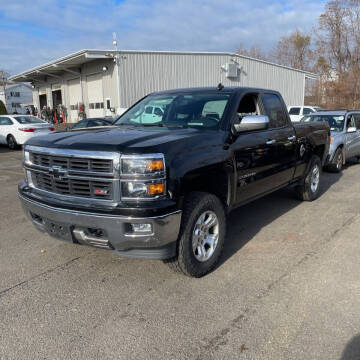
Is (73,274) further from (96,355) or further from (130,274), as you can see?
(96,355)

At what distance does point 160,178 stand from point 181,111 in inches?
63.4

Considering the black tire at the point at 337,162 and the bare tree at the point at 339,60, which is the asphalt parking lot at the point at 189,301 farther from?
the bare tree at the point at 339,60

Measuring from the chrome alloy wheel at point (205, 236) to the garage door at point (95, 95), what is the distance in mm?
21182

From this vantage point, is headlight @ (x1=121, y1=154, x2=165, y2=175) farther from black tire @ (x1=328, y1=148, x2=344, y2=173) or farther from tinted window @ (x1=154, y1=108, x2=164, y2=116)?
black tire @ (x1=328, y1=148, x2=344, y2=173)

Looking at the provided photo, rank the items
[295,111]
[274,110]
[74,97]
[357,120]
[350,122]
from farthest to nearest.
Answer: [74,97], [295,111], [357,120], [350,122], [274,110]

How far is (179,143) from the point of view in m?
3.28

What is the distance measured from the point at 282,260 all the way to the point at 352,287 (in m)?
0.81

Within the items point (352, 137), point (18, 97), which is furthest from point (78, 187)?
point (18, 97)

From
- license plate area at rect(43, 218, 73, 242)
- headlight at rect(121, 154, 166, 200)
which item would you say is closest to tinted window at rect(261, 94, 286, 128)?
headlight at rect(121, 154, 166, 200)

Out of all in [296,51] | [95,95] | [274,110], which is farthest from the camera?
[296,51]

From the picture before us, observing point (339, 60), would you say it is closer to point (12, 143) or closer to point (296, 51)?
point (296, 51)

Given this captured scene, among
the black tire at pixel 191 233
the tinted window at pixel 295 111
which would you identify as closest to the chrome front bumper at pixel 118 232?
the black tire at pixel 191 233

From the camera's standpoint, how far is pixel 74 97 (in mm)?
27797

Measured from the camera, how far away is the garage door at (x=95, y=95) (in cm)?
2367
